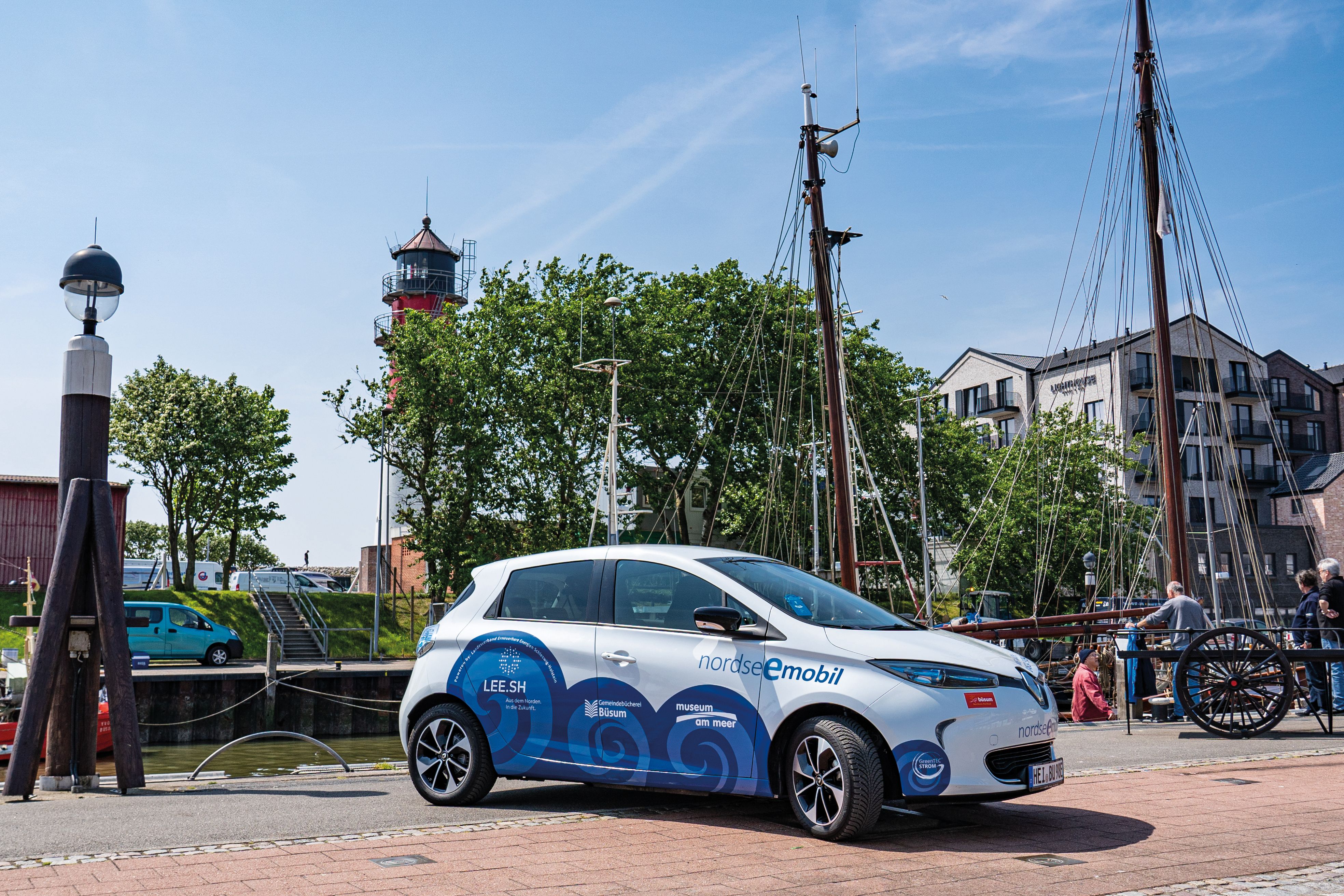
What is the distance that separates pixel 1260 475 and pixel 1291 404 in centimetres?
715

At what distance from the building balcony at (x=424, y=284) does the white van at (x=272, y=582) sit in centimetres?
1533

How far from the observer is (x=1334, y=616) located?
1352cm

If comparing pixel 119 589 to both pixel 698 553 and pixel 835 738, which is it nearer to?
pixel 698 553

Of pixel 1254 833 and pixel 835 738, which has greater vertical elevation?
pixel 835 738

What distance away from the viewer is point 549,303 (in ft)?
143

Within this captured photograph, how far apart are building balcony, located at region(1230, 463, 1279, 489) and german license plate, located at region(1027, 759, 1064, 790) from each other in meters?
69.1

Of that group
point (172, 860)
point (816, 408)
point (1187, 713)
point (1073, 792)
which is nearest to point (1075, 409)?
point (816, 408)

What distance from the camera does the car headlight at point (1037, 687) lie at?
702cm

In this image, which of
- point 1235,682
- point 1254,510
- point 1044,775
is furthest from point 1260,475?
point 1044,775

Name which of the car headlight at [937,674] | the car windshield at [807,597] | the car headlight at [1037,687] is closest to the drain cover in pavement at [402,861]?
the car windshield at [807,597]

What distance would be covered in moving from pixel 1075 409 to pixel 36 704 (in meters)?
62.2

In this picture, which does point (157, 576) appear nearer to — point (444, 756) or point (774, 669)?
point (444, 756)

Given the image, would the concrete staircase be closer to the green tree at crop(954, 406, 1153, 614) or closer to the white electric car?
the green tree at crop(954, 406, 1153, 614)

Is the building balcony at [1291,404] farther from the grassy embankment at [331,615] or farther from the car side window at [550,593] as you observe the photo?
the car side window at [550,593]
